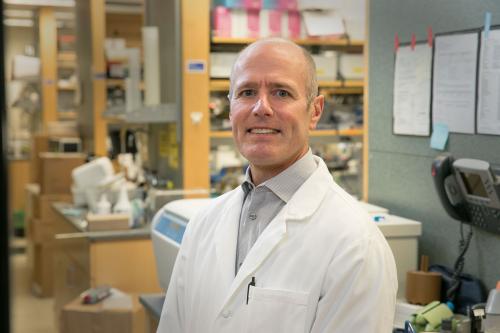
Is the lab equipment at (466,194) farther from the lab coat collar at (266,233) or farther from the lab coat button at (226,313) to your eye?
the lab coat button at (226,313)

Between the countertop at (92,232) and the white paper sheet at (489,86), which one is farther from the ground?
the white paper sheet at (489,86)

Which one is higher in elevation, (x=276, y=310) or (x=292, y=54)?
(x=292, y=54)

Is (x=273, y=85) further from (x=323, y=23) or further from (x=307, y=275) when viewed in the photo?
(x=323, y=23)

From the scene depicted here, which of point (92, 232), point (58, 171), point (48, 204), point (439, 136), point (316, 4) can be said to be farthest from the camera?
point (48, 204)

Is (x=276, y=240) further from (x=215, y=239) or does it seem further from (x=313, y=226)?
(x=215, y=239)

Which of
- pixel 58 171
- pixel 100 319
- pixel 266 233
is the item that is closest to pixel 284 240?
pixel 266 233

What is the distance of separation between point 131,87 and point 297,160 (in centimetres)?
346

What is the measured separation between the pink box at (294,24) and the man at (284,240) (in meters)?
3.38

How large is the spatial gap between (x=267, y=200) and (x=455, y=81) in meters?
1.05

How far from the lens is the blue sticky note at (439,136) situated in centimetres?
258

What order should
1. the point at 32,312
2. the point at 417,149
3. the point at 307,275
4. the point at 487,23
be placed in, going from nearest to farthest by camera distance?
the point at 307,275, the point at 487,23, the point at 417,149, the point at 32,312

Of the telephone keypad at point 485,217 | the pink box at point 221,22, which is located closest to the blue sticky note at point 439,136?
the telephone keypad at point 485,217

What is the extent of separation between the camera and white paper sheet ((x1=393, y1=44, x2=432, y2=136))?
272cm

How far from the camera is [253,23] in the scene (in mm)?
4996
